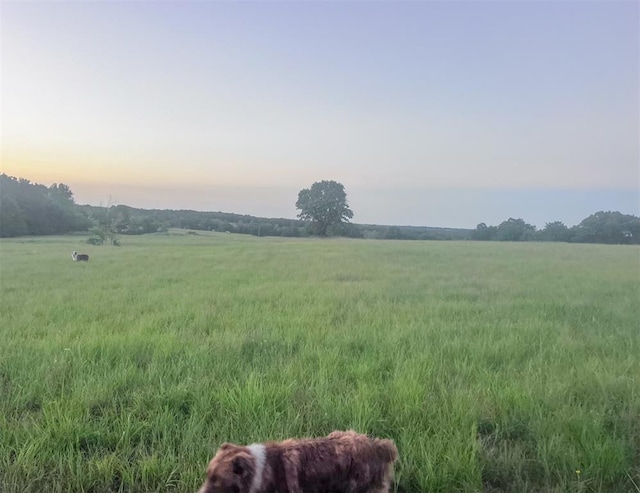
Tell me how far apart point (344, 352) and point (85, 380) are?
2.57m

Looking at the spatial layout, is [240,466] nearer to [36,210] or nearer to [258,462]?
[258,462]

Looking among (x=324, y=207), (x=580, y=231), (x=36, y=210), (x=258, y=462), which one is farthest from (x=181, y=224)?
(x=258, y=462)

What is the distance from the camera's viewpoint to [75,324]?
605cm

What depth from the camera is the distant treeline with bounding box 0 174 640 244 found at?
34.8 metres

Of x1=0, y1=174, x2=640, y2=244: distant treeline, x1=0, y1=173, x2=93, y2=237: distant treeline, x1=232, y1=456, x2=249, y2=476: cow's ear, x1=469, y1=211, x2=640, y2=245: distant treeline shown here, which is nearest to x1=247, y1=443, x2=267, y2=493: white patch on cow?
x1=232, y1=456, x2=249, y2=476: cow's ear

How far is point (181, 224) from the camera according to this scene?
49.1 metres

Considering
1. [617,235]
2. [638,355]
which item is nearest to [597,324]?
[638,355]

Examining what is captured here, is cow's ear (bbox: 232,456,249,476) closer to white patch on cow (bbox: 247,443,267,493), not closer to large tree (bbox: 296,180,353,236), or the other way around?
white patch on cow (bbox: 247,443,267,493)

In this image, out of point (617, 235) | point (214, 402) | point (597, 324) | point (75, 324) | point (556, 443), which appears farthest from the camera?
point (617, 235)

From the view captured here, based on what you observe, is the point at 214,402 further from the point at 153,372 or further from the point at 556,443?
the point at 556,443

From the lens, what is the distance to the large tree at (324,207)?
54.1 meters

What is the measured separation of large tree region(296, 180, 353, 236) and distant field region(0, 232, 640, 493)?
46.7 m

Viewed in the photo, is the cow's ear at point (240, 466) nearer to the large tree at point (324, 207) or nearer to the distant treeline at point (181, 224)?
the distant treeline at point (181, 224)

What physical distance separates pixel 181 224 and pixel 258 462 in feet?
164
